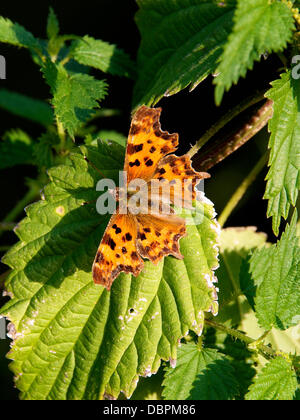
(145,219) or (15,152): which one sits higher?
Result: (15,152)

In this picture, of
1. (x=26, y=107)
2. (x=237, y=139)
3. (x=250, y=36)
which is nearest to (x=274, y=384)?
(x=237, y=139)

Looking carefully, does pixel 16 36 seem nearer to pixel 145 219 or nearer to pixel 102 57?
pixel 102 57

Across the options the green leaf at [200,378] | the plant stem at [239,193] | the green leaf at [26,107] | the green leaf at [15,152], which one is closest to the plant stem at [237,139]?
the plant stem at [239,193]

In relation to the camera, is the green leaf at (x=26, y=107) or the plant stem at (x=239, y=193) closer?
the plant stem at (x=239, y=193)

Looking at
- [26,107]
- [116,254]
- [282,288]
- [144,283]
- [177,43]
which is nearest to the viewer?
[116,254]

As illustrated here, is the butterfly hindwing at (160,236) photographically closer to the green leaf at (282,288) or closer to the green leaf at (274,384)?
the green leaf at (282,288)
